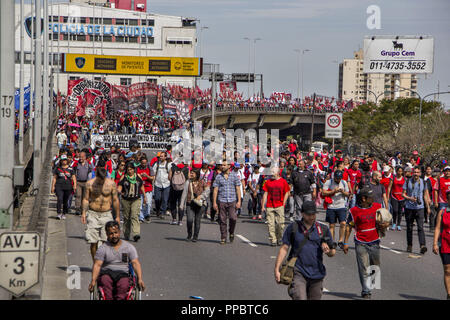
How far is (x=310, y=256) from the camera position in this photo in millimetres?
8797

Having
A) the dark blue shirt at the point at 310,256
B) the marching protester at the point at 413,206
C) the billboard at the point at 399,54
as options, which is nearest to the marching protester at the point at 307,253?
the dark blue shirt at the point at 310,256

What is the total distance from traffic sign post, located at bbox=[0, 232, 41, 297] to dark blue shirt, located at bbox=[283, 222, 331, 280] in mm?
2663

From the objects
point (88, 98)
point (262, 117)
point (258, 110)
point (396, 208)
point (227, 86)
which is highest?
point (227, 86)

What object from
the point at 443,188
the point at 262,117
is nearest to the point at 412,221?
the point at 443,188

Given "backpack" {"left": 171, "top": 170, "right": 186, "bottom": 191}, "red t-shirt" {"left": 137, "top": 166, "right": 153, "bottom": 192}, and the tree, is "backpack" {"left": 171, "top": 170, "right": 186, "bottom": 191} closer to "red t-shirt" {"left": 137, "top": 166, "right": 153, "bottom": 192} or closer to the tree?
"red t-shirt" {"left": 137, "top": 166, "right": 153, "bottom": 192}

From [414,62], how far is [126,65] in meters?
40.6

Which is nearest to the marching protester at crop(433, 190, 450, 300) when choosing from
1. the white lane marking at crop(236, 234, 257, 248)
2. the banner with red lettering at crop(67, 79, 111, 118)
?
the white lane marking at crop(236, 234, 257, 248)

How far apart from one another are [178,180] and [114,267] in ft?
33.7

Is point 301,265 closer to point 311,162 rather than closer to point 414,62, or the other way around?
point 311,162

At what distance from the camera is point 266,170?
71.3 feet

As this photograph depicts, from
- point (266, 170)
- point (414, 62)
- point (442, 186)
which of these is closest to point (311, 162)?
point (266, 170)

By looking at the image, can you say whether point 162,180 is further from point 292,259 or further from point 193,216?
point 292,259

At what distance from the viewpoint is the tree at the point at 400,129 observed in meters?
49.8

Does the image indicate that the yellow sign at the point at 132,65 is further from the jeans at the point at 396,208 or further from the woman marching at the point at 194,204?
the woman marching at the point at 194,204
